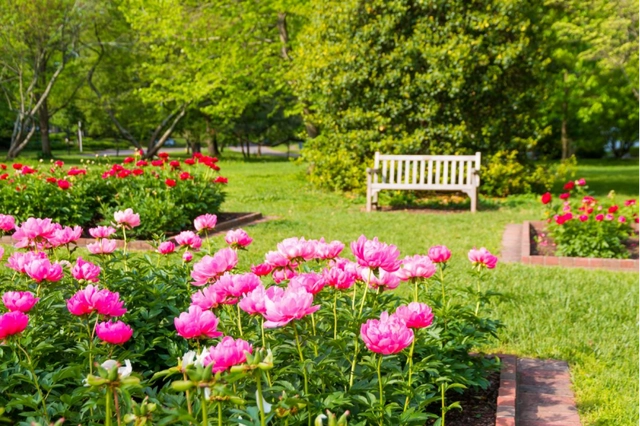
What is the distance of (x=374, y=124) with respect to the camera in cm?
1331

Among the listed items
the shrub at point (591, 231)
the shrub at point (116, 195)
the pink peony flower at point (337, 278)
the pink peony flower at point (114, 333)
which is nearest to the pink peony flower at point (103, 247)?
the pink peony flower at point (337, 278)

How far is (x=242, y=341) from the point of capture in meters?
1.64

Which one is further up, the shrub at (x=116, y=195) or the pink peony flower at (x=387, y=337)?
the pink peony flower at (x=387, y=337)

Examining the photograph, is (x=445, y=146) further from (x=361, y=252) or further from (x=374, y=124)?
(x=361, y=252)

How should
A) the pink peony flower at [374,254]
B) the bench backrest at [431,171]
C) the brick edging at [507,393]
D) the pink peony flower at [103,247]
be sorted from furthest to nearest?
the bench backrest at [431,171] → the pink peony flower at [103,247] → the brick edging at [507,393] → the pink peony flower at [374,254]

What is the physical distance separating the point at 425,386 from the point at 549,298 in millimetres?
3098

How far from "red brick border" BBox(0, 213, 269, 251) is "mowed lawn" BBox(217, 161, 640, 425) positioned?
1.14ft

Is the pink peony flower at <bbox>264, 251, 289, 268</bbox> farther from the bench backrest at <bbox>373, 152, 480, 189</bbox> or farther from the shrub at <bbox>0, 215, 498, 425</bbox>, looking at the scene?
the bench backrest at <bbox>373, 152, 480, 189</bbox>

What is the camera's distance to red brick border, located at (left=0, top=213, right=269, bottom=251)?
7500 millimetres

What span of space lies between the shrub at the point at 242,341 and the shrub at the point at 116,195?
15.2ft

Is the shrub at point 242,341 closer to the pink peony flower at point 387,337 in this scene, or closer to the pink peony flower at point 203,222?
the pink peony flower at point 387,337

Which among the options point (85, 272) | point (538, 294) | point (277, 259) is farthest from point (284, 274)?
point (538, 294)

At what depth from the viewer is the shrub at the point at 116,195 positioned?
797 centimetres

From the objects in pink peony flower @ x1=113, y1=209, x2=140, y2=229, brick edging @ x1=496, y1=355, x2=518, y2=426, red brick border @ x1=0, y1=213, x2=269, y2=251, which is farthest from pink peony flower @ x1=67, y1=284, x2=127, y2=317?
red brick border @ x1=0, y1=213, x2=269, y2=251
